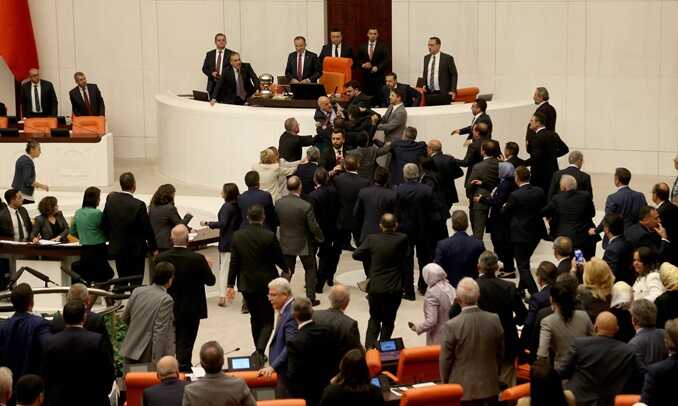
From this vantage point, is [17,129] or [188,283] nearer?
[188,283]

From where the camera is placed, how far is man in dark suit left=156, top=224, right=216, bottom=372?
1122 cm

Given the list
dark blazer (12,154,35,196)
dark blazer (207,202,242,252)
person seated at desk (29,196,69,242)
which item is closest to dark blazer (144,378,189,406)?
dark blazer (207,202,242,252)

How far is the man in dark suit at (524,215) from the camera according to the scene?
1404 cm

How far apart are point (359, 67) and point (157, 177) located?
3.86 meters

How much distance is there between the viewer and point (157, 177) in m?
21.8

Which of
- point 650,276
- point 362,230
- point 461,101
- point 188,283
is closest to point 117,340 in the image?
point 188,283

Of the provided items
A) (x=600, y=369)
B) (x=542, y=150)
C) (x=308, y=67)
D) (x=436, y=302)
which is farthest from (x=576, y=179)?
(x=308, y=67)

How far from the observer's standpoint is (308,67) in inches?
821

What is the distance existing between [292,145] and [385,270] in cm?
475

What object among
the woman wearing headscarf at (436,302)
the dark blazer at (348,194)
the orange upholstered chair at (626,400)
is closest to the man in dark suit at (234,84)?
the dark blazer at (348,194)

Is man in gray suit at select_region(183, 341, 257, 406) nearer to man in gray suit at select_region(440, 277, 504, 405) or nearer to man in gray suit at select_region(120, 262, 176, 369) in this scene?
man in gray suit at select_region(440, 277, 504, 405)

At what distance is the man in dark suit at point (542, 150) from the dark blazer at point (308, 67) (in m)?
5.33

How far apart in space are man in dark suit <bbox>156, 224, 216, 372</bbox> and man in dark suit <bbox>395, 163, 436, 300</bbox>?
3186 millimetres

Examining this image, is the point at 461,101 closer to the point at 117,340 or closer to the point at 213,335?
the point at 213,335
